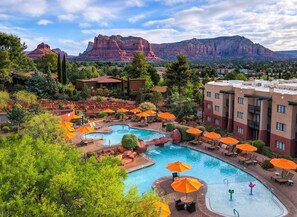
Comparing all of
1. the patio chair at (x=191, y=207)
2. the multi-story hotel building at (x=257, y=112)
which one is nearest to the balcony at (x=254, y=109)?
the multi-story hotel building at (x=257, y=112)

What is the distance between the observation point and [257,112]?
32.2m

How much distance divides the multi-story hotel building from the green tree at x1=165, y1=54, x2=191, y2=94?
54.1 feet

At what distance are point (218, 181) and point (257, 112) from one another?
12.3 m

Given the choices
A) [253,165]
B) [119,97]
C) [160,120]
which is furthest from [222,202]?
[119,97]

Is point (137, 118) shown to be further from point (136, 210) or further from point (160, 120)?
point (136, 210)

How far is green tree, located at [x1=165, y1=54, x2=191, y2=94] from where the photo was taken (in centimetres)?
5797

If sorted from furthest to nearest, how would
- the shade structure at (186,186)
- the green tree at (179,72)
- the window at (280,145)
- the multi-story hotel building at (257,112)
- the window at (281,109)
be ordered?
the green tree at (179,72) < the window at (280,145) < the window at (281,109) < the multi-story hotel building at (257,112) < the shade structure at (186,186)

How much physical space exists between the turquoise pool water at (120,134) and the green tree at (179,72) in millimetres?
20329

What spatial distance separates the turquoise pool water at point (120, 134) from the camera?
35281 millimetres

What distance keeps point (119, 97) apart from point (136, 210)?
5374cm

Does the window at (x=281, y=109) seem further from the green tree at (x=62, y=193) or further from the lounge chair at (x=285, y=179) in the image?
the green tree at (x=62, y=193)

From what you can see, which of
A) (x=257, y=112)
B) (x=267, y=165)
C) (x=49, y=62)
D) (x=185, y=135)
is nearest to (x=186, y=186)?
(x=267, y=165)

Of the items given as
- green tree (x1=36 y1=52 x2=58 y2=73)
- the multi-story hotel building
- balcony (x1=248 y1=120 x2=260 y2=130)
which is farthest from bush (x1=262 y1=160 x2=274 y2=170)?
green tree (x1=36 y1=52 x2=58 y2=73)

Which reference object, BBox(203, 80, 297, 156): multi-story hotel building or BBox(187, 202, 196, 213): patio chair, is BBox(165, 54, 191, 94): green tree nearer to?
BBox(203, 80, 297, 156): multi-story hotel building
